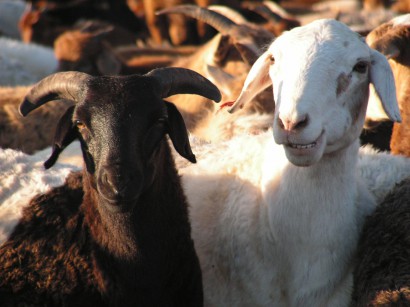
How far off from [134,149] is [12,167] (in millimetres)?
1463

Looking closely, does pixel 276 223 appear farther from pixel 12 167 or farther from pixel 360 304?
pixel 12 167

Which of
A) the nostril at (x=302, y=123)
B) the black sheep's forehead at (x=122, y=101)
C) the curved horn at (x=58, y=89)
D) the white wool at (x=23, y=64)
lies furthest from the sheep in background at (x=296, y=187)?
the white wool at (x=23, y=64)

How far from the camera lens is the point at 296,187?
437 centimetres

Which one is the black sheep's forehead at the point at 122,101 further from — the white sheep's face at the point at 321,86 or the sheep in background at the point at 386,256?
the sheep in background at the point at 386,256

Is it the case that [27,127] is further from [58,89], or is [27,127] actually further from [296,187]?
[296,187]

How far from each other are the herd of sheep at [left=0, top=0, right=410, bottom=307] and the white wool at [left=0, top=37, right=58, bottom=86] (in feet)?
14.6

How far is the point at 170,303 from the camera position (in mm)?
4324

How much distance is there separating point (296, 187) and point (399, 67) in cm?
187

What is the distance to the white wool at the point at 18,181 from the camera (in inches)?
187

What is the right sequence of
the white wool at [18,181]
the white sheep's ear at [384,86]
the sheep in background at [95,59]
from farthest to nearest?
the sheep in background at [95,59] → the white wool at [18,181] → the white sheep's ear at [384,86]

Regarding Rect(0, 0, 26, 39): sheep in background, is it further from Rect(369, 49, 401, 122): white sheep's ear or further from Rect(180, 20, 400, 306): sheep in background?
Rect(369, 49, 401, 122): white sheep's ear

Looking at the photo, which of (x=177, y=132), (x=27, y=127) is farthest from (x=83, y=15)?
(x=177, y=132)

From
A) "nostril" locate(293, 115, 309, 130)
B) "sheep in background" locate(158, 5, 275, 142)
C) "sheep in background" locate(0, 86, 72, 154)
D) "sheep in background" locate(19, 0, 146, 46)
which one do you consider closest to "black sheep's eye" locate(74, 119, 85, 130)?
"nostril" locate(293, 115, 309, 130)

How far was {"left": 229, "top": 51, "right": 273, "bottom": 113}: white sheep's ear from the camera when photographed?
176 inches
